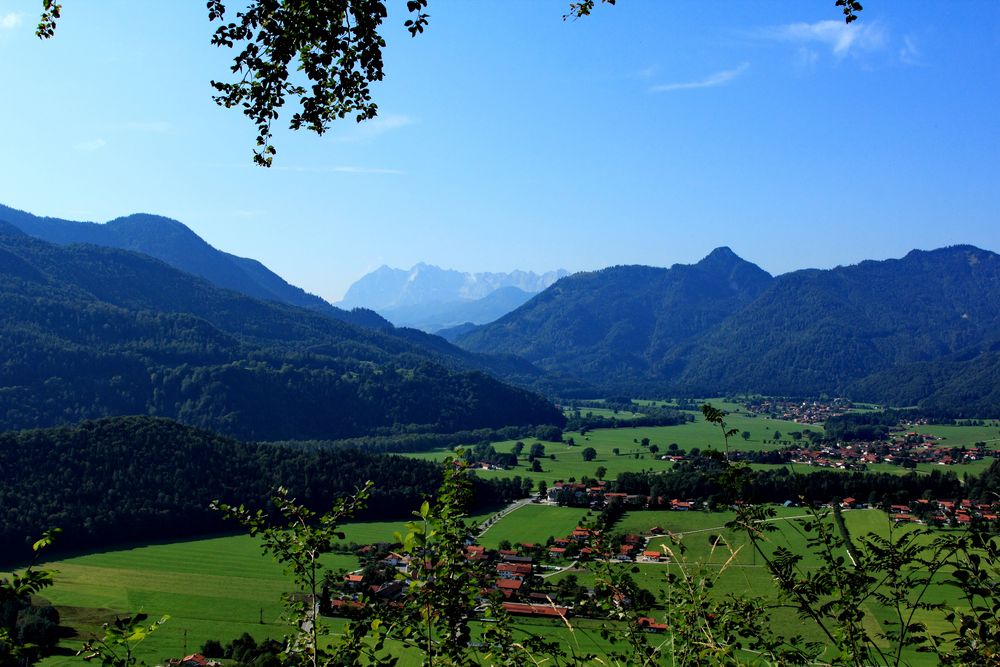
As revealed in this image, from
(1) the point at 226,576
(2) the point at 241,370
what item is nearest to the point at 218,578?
(1) the point at 226,576

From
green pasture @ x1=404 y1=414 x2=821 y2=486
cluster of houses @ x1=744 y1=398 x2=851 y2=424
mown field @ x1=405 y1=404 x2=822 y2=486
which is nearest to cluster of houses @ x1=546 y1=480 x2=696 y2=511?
mown field @ x1=405 y1=404 x2=822 y2=486

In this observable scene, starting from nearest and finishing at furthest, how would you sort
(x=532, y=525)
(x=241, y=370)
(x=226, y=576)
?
1. (x=226, y=576)
2. (x=532, y=525)
3. (x=241, y=370)

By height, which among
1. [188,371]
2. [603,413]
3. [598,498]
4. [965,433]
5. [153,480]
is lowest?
[603,413]

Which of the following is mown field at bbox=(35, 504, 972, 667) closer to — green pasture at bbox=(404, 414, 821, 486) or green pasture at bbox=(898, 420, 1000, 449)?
green pasture at bbox=(404, 414, 821, 486)

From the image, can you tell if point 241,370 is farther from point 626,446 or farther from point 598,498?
point 598,498

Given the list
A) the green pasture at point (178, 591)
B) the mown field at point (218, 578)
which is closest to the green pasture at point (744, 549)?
the mown field at point (218, 578)

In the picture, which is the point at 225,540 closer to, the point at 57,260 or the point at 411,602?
the point at 411,602
